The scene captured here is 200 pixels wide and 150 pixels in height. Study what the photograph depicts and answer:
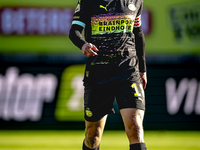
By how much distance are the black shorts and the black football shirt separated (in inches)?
2.7

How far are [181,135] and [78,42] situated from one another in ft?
19.9

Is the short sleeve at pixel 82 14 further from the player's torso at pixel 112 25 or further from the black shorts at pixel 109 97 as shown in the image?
the black shorts at pixel 109 97

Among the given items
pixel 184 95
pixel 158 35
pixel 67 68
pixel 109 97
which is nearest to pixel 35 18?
pixel 67 68

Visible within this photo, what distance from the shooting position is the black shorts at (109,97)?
3441mm

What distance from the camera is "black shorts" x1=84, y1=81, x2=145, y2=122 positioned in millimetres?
3441

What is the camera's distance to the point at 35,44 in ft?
33.3

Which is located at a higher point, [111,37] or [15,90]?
[111,37]

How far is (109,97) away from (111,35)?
609 millimetres

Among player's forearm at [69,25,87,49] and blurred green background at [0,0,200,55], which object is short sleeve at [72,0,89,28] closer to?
player's forearm at [69,25,87,49]

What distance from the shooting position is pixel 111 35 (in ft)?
11.7

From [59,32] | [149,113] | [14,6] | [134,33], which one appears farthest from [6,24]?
[134,33]

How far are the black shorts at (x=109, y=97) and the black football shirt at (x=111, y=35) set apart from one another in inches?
2.7

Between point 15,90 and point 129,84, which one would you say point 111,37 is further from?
point 15,90

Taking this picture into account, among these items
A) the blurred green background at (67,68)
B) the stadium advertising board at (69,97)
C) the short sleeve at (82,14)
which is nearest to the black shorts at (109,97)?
the short sleeve at (82,14)
